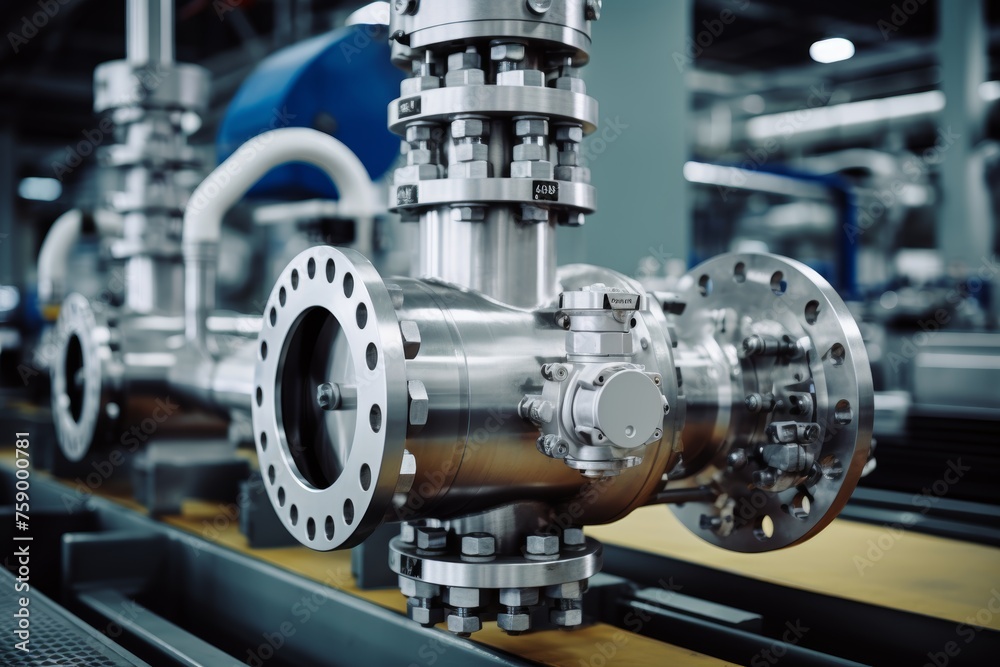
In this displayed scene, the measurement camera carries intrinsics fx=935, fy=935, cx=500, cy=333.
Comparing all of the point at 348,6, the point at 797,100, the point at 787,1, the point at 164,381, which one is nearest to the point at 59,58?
the point at 348,6

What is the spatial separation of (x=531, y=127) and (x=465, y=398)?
0.27 meters

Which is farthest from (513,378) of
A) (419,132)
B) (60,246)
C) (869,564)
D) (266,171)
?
(60,246)

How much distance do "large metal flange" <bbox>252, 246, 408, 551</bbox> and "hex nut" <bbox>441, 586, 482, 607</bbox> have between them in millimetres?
122

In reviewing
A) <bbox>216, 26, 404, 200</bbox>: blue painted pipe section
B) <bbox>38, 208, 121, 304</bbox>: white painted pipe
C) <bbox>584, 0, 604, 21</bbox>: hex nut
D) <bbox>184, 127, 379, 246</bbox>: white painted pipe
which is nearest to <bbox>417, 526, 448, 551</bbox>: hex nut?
<bbox>584, 0, 604, 21</bbox>: hex nut

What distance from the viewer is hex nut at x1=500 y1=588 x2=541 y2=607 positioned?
83 centimetres

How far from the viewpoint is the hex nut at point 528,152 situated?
2.89 ft

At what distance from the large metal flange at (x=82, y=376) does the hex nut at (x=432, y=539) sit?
0.90 m

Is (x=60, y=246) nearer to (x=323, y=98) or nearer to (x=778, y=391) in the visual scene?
(x=323, y=98)

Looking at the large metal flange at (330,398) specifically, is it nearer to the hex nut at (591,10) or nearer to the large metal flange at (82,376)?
the hex nut at (591,10)

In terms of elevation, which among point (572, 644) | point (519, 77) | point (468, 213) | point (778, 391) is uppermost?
point (519, 77)

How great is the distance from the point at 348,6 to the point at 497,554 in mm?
5236

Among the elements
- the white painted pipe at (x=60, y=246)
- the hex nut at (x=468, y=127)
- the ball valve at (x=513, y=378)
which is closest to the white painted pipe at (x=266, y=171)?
the ball valve at (x=513, y=378)

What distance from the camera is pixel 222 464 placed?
1.66 metres

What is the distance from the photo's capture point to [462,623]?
0.83m
